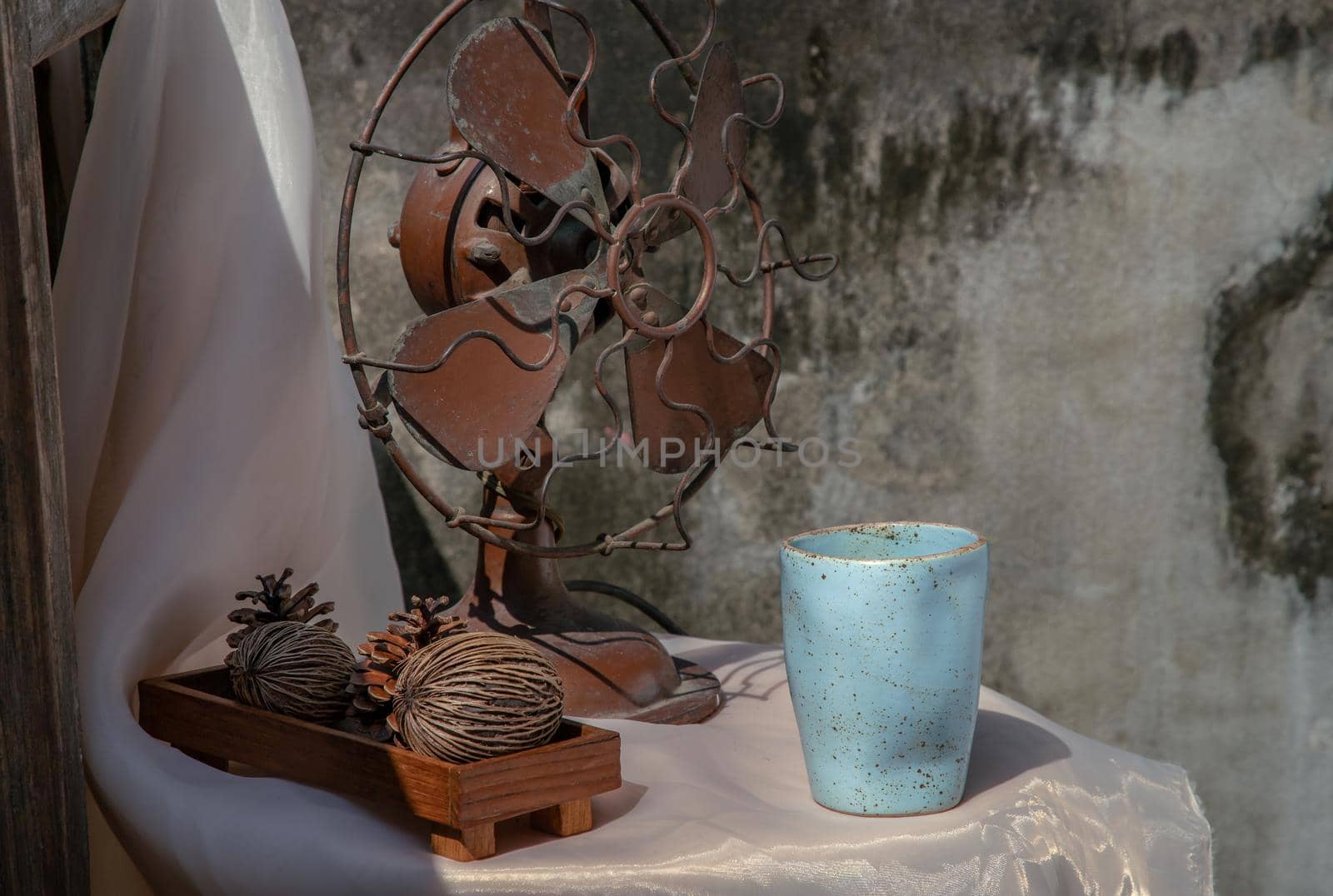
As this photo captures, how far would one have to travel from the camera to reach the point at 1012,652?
7.38ft

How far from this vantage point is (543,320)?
4.37 ft

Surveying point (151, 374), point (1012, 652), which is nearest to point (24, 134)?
A: point (151, 374)

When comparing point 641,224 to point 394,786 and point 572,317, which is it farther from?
point 394,786

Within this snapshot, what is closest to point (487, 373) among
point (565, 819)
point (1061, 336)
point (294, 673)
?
point (294, 673)

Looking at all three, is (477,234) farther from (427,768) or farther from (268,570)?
(427,768)

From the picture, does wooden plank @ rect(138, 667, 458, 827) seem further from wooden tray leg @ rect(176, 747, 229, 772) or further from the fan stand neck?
the fan stand neck

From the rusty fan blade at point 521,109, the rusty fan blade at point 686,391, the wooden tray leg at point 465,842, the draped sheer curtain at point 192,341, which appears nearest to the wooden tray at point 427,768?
the wooden tray leg at point 465,842

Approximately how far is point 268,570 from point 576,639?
1.22ft

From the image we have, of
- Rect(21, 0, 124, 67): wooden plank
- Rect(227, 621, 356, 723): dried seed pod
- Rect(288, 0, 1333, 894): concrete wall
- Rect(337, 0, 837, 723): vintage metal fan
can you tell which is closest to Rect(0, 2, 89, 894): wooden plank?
Rect(21, 0, 124, 67): wooden plank

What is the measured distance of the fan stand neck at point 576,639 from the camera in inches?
55.3

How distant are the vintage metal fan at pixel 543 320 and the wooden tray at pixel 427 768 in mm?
289

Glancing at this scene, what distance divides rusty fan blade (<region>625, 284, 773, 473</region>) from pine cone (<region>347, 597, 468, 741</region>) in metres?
0.32

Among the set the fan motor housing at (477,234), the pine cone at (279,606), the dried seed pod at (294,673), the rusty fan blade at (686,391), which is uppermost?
the fan motor housing at (477,234)

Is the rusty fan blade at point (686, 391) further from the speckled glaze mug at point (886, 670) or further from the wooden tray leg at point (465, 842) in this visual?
the wooden tray leg at point (465, 842)
